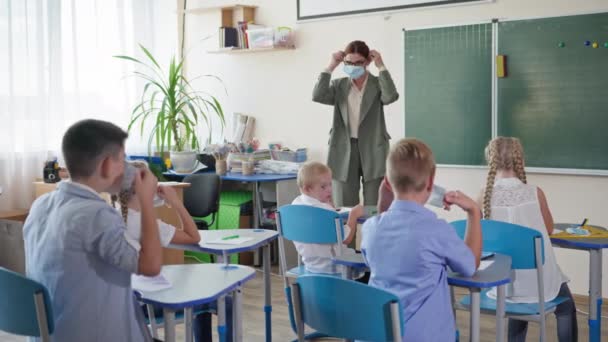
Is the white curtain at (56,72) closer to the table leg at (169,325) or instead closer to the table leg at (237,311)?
the table leg at (237,311)

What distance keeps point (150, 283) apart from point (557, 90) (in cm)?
321

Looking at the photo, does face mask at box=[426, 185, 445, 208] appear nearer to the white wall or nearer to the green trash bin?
the white wall

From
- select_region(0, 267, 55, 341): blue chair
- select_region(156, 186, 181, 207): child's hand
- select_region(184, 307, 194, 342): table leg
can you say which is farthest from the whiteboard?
select_region(0, 267, 55, 341): blue chair

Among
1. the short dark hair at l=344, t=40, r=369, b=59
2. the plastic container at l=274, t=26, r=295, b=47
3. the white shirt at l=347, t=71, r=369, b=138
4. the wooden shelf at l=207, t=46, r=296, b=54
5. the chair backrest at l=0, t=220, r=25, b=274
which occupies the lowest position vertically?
the chair backrest at l=0, t=220, r=25, b=274

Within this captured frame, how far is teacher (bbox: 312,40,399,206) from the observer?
184 inches

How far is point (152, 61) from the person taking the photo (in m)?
6.46

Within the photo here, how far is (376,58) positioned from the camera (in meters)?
4.64

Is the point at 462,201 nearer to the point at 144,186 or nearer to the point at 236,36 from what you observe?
the point at 144,186

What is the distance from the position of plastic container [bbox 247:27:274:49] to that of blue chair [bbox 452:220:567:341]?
133 inches

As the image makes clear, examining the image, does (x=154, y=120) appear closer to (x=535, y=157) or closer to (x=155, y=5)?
(x=155, y=5)

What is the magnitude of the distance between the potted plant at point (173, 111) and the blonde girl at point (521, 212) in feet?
10.5

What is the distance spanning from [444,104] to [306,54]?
1296mm

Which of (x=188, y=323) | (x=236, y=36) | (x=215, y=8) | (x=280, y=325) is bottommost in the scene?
(x=280, y=325)

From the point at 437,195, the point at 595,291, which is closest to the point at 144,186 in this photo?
the point at 437,195
